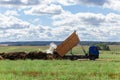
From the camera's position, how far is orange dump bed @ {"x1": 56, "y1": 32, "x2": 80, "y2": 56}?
5353 centimetres

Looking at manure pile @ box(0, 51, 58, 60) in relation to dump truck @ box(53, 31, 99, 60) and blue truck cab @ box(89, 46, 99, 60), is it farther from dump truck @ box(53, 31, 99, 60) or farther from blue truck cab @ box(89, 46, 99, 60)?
blue truck cab @ box(89, 46, 99, 60)

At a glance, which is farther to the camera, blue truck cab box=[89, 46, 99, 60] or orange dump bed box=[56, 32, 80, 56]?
blue truck cab box=[89, 46, 99, 60]

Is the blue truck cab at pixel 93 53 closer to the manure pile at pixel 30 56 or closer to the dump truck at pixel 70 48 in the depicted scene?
the dump truck at pixel 70 48

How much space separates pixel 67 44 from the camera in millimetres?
54125

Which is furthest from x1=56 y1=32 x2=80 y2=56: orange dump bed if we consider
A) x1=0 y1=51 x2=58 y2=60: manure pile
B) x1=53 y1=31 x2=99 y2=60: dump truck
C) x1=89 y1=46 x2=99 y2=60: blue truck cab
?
x1=89 y1=46 x2=99 y2=60: blue truck cab

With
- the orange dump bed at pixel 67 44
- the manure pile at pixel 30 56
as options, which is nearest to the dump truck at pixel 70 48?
the orange dump bed at pixel 67 44

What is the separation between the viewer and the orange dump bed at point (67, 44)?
5353 centimetres

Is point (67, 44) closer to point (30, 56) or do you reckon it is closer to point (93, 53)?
point (93, 53)

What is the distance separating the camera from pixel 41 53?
54.1 meters

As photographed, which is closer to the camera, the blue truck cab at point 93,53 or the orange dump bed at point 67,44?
the orange dump bed at point 67,44

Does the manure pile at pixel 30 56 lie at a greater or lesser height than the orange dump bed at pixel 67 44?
lesser

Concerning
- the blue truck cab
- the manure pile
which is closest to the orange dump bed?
the manure pile

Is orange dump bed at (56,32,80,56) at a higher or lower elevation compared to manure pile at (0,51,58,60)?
higher

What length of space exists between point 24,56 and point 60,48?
15.8 feet
